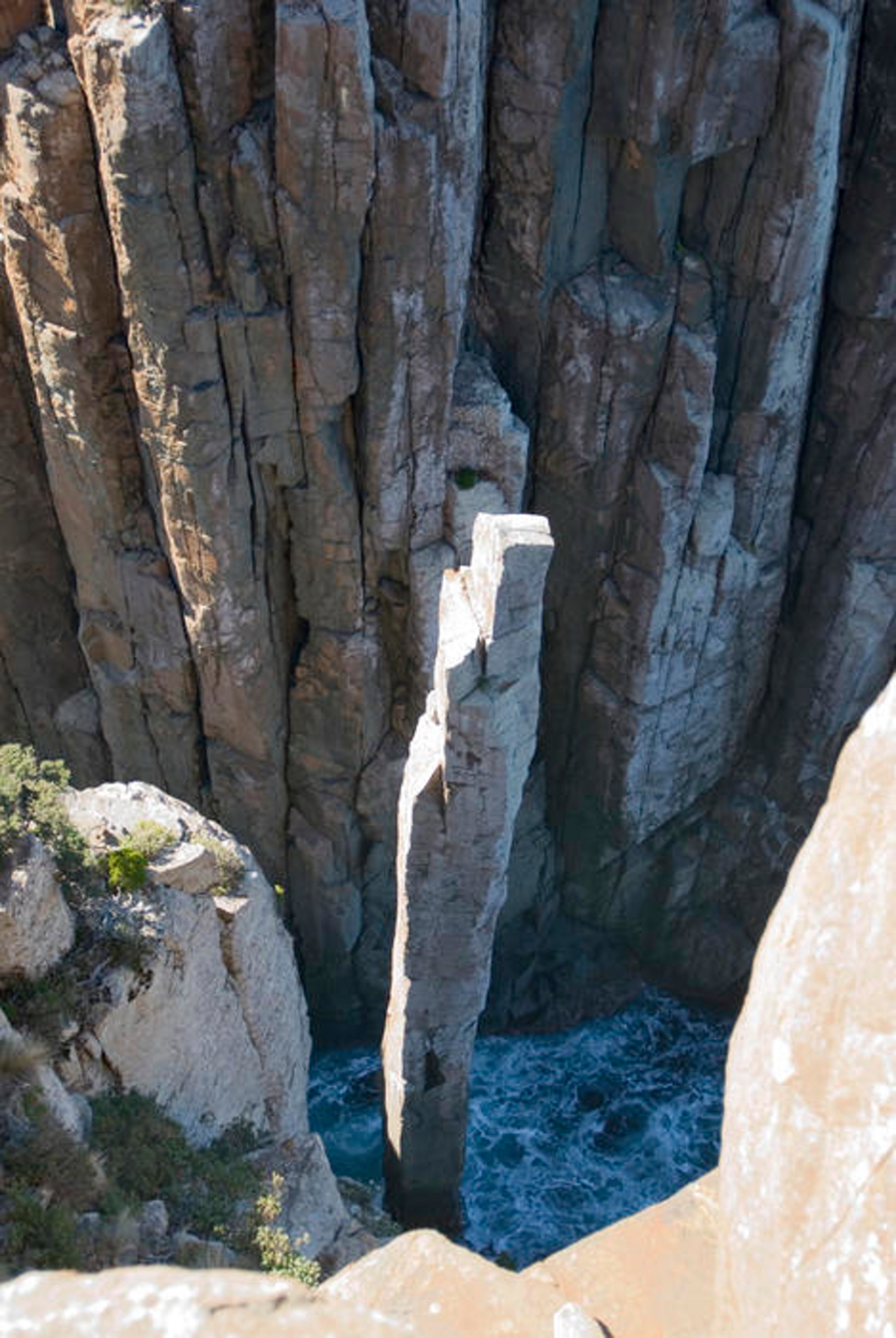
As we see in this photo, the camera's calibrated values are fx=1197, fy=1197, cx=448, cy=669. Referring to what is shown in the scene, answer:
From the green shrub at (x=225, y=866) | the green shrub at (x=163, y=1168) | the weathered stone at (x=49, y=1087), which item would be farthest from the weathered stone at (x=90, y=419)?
the weathered stone at (x=49, y=1087)

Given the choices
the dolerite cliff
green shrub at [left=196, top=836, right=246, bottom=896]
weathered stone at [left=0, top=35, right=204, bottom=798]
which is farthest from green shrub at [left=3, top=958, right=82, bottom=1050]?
weathered stone at [left=0, top=35, right=204, bottom=798]

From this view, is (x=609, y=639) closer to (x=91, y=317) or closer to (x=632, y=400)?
(x=632, y=400)

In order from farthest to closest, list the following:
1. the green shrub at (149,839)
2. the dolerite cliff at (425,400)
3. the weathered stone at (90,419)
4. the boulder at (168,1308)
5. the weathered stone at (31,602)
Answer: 1. the weathered stone at (31,602)
2. the dolerite cliff at (425,400)
3. the weathered stone at (90,419)
4. the green shrub at (149,839)
5. the boulder at (168,1308)

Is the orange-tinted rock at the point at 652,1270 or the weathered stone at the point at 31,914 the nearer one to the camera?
the orange-tinted rock at the point at 652,1270

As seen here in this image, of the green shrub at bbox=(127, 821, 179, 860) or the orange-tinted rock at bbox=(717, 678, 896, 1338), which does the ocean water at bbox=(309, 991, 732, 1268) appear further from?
the orange-tinted rock at bbox=(717, 678, 896, 1338)

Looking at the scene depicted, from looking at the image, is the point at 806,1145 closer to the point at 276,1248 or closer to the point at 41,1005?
the point at 41,1005

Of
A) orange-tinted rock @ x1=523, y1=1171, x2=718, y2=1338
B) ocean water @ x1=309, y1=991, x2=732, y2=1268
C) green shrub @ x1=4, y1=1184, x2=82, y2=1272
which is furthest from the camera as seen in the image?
ocean water @ x1=309, y1=991, x2=732, y2=1268

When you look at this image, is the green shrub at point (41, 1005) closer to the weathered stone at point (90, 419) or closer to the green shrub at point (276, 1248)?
the green shrub at point (276, 1248)
